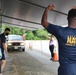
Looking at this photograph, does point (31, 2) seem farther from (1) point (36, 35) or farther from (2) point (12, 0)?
(1) point (36, 35)

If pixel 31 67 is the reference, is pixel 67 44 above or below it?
above

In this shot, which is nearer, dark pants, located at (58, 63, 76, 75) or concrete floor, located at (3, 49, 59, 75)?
dark pants, located at (58, 63, 76, 75)

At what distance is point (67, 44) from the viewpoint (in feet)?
10.4

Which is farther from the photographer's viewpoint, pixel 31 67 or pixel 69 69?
pixel 31 67

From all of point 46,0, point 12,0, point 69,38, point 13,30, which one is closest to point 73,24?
point 69,38

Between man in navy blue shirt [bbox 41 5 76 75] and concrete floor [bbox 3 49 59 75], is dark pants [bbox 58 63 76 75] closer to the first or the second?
man in navy blue shirt [bbox 41 5 76 75]

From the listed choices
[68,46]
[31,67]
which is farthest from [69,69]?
[31,67]

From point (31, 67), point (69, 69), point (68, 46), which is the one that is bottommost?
point (31, 67)

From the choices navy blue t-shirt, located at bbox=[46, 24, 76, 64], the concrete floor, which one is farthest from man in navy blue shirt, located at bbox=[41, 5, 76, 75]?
the concrete floor

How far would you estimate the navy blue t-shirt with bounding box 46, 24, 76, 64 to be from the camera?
3.14 m

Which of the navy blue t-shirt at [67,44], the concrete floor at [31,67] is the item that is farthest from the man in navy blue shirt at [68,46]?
the concrete floor at [31,67]

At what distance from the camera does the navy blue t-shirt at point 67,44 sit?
314 centimetres

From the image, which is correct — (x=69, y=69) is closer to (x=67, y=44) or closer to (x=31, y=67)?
(x=67, y=44)

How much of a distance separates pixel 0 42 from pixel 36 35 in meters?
41.2
